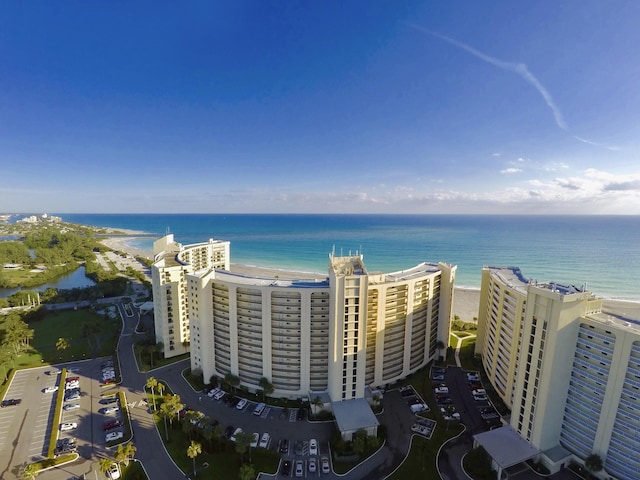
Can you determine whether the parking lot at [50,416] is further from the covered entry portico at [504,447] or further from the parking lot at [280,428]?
the covered entry portico at [504,447]

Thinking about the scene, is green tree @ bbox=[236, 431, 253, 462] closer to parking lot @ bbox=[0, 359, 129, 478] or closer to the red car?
parking lot @ bbox=[0, 359, 129, 478]

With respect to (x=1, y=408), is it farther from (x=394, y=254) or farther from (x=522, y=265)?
(x=522, y=265)

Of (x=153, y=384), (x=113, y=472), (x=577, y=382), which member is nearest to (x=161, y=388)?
(x=153, y=384)

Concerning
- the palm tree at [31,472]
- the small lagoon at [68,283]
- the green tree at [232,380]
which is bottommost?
the small lagoon at [68,283]

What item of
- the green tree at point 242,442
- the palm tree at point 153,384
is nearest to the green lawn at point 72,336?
the palm tree at point 153,384

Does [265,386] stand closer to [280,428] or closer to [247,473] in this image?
[280,428]

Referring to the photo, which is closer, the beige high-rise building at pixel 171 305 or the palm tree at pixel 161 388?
the palm tree at pixel 161 388
